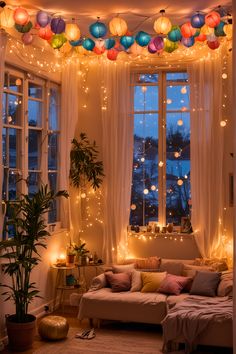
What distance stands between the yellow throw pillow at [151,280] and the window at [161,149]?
3.72 ft

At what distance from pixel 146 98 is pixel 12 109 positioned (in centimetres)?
241

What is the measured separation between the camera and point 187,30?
586cm

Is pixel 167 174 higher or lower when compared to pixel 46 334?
higher

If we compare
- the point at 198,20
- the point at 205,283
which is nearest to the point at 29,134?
the point at 198,20

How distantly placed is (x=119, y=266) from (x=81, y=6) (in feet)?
11.6

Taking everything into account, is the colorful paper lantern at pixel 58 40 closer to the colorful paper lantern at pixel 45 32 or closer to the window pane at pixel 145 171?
the colorful paper lantern at pixel 45 32

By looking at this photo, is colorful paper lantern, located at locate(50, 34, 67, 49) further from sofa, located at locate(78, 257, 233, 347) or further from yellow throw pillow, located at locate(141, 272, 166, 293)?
yellow throw pillow, located at locate(141, 272, 166, 293)

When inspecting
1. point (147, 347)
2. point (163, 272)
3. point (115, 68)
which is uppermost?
point (115, 68)

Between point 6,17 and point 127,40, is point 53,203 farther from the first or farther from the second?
point 6,17

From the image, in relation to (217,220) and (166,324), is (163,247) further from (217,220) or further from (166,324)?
(166,324)

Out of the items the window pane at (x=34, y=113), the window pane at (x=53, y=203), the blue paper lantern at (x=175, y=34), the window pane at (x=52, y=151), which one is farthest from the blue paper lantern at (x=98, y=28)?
the window pane at (x=53, y=203)

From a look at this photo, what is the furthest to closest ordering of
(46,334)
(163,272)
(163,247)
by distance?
(163,247), (163,272), (46,334)

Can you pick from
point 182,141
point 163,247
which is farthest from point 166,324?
point 182,141

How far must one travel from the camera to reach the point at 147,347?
560 centimetres
